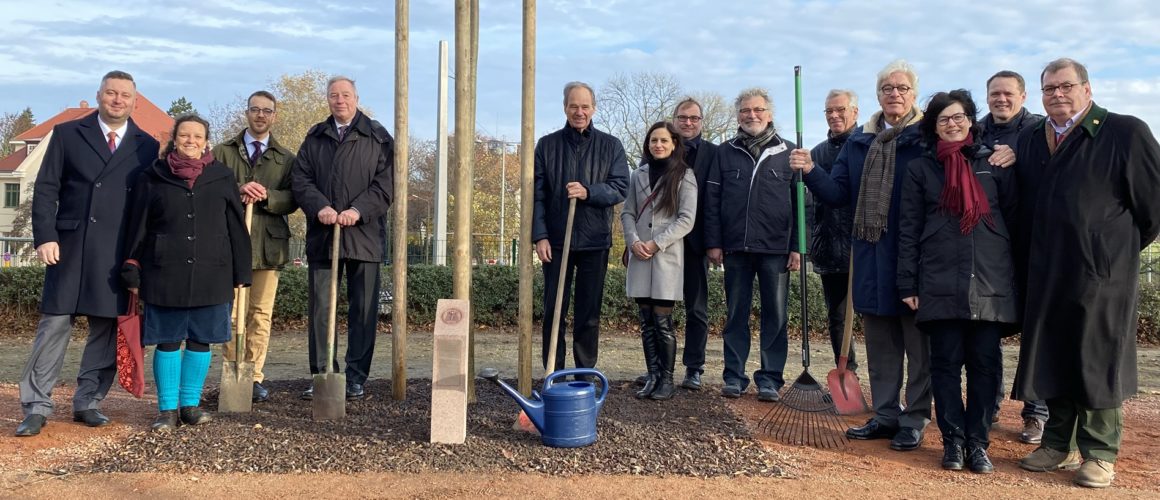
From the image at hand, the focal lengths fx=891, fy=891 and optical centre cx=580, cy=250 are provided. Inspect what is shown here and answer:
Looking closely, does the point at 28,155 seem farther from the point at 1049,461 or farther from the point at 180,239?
the point at 1049,461

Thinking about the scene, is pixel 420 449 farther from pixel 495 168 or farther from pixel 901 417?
pixel 495 168

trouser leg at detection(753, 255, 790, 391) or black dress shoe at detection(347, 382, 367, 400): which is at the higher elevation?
trouser leg at detection(753, 255, 790, 391)

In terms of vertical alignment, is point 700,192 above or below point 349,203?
above

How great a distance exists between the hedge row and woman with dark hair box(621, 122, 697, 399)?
556 centimetres

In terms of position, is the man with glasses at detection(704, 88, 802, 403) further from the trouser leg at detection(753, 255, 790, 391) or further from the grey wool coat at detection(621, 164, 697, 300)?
the grey wool coat at detection(621, 164, 697, 300)

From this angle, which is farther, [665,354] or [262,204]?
[665,354]

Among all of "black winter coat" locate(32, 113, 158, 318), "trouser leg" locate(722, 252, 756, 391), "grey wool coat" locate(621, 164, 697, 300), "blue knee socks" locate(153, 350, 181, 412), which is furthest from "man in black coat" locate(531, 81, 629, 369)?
"black winter coat" locate(32, 113, 158, 318)

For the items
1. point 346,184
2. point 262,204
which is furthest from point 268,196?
point 346,184

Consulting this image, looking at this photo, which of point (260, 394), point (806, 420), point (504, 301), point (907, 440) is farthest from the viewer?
point (504, 301)

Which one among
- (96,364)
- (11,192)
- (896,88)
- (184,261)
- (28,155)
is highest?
(28,155)

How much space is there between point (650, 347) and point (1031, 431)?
237 centimetres

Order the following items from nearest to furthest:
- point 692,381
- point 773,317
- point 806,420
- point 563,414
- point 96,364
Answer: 1. point 563,414
2. point 96,364
3. point 806,420
4. point 773,317
5. point 692,381

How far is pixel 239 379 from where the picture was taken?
5.56 meters

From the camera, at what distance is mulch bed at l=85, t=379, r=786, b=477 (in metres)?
4.28
